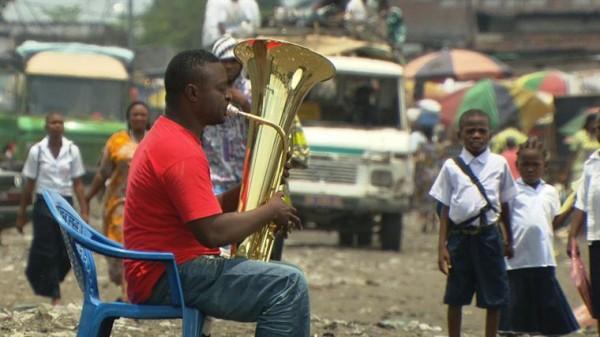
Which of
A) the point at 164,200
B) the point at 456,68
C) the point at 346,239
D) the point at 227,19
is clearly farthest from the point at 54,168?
the point at 456,68

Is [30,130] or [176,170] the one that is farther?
[30,130]

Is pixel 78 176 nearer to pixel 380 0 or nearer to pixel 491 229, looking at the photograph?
pixel 491 229

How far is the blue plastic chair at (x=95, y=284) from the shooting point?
549cm

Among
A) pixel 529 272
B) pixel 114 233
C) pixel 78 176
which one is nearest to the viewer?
pixel 529 272

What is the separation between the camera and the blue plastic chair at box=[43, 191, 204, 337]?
5488mm

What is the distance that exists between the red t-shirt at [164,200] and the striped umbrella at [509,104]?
22.2 meters

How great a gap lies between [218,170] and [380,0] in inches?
602

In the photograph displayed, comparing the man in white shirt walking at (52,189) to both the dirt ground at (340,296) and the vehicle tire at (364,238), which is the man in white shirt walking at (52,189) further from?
the vehicle tire at (364,238)

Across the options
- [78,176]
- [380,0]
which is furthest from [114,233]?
[380,0]

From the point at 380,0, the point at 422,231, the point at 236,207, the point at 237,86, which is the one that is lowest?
the point at 422,231

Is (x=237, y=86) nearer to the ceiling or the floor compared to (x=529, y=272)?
nearer to the ceiling

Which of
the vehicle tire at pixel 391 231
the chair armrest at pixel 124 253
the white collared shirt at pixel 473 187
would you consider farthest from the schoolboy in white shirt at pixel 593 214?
the vehicle tire at pixel 391 231

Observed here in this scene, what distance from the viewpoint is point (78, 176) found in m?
12.0

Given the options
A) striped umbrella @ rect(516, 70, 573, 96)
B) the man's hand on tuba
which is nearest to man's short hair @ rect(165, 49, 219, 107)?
the man's hand on tuba
